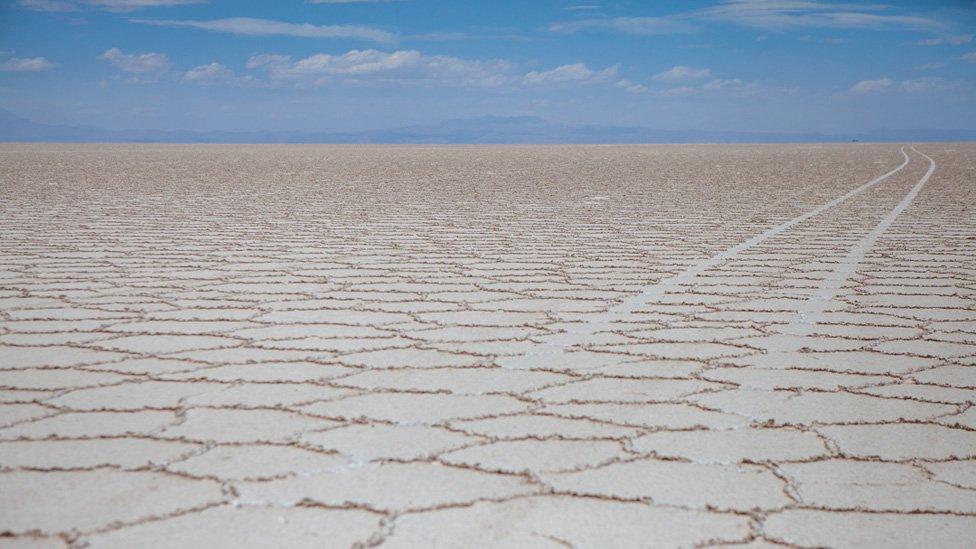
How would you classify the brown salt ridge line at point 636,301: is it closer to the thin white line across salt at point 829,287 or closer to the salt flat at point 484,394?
the salt flat at point 484,394

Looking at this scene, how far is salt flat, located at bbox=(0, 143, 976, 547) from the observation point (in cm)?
192

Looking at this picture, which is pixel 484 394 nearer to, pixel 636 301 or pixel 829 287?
pixel 636 301

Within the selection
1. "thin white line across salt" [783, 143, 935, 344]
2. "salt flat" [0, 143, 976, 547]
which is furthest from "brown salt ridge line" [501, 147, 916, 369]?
"thin white line across salt" [783, 143, 935, 344]

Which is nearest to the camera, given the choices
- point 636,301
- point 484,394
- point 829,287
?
point 484,394

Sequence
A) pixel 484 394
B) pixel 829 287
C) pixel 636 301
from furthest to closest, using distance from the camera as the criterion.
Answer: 1. pixel 829 287
2. pixel 636 301
3. pixel 484 394

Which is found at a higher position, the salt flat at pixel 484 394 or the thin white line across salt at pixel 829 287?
the salt flat at pixel 484 394

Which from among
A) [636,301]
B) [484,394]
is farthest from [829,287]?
[484,394]

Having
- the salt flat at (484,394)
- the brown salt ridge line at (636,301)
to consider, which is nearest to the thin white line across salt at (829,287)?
the salt flat at (484,394)

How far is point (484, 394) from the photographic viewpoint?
2.79m

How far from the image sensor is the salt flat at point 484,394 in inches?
75.5

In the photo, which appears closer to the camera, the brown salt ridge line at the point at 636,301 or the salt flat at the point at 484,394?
the salt flat at the point at 484,394

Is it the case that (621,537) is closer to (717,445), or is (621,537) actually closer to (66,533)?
(717,445)

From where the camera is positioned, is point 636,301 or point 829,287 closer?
point 636,301

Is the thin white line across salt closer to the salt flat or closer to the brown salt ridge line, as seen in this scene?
the salt flat
